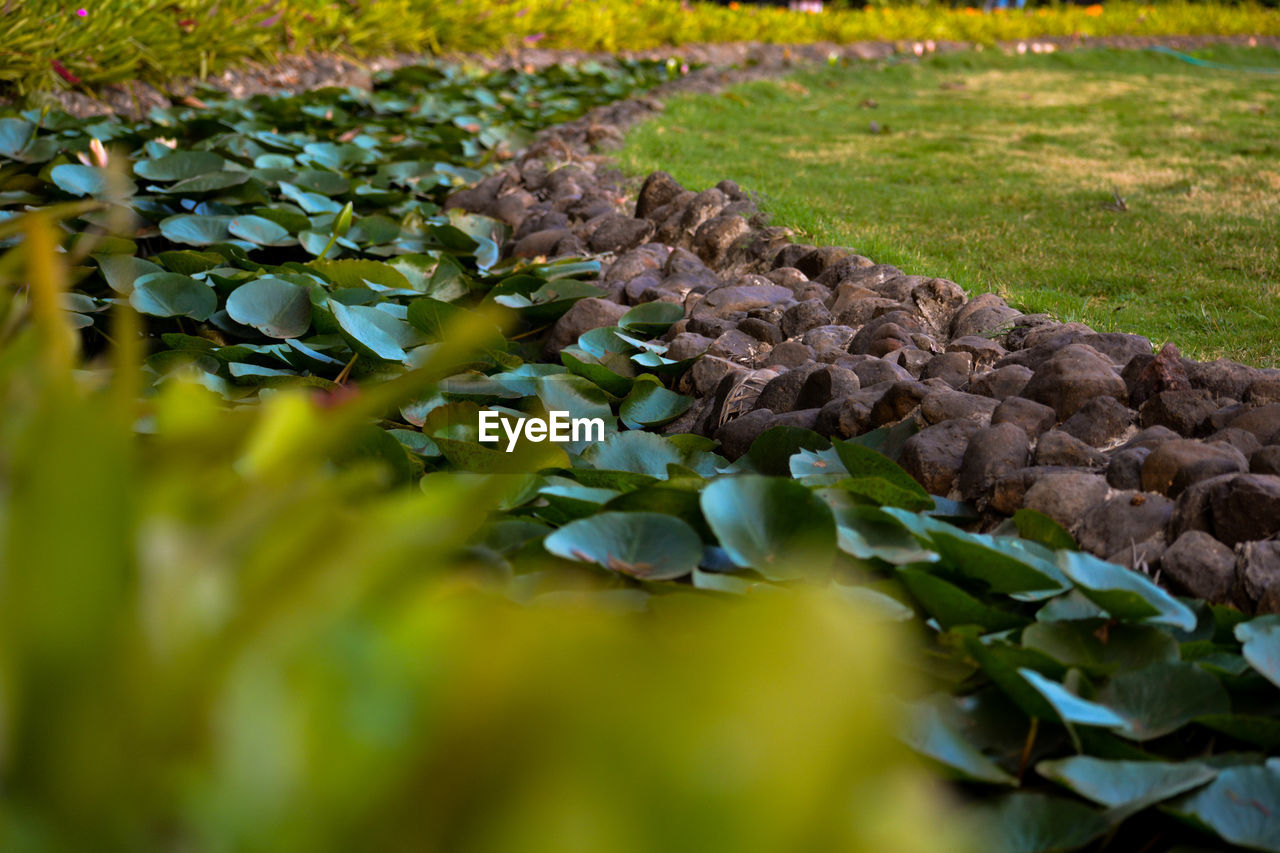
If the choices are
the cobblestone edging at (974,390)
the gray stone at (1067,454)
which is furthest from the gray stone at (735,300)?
the gray stone at (1067,454)

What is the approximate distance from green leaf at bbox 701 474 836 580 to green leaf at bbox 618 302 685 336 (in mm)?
1181

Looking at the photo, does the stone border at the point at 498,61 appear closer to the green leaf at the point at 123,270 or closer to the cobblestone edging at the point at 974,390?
the green leaf at the point at 123,270

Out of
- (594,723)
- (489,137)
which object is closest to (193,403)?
(594,723)

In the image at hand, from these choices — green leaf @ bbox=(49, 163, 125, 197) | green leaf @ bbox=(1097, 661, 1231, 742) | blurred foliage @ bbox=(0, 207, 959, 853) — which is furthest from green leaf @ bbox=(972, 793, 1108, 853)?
green leaf @ bbox=(49, 163, 125, 197)

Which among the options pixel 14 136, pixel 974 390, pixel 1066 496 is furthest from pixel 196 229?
pixel 1066 496

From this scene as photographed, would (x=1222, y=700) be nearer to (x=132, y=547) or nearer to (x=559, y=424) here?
(x=132, y=547)

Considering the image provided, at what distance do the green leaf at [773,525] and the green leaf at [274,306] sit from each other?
1233 mm

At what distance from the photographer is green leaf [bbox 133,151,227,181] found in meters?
2.61

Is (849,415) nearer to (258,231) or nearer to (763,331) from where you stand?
(763,331)

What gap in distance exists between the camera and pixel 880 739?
291 mm

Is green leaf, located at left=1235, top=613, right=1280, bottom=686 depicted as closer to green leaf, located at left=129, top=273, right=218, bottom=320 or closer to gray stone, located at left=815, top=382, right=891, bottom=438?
gray stone, located at left=815, top=382, right=891, bottom=438

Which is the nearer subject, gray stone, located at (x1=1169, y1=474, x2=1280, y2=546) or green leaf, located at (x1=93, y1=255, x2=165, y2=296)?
gray stone, located at (x1=1169, y1=474, x2=1280, y2=546)

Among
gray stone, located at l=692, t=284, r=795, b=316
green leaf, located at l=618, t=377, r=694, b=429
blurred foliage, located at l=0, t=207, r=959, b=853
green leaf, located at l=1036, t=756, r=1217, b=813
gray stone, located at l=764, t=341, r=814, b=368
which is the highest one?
blurred foliage, located at l=0, t=207, r=959, b=853

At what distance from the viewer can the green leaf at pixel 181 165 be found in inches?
103
